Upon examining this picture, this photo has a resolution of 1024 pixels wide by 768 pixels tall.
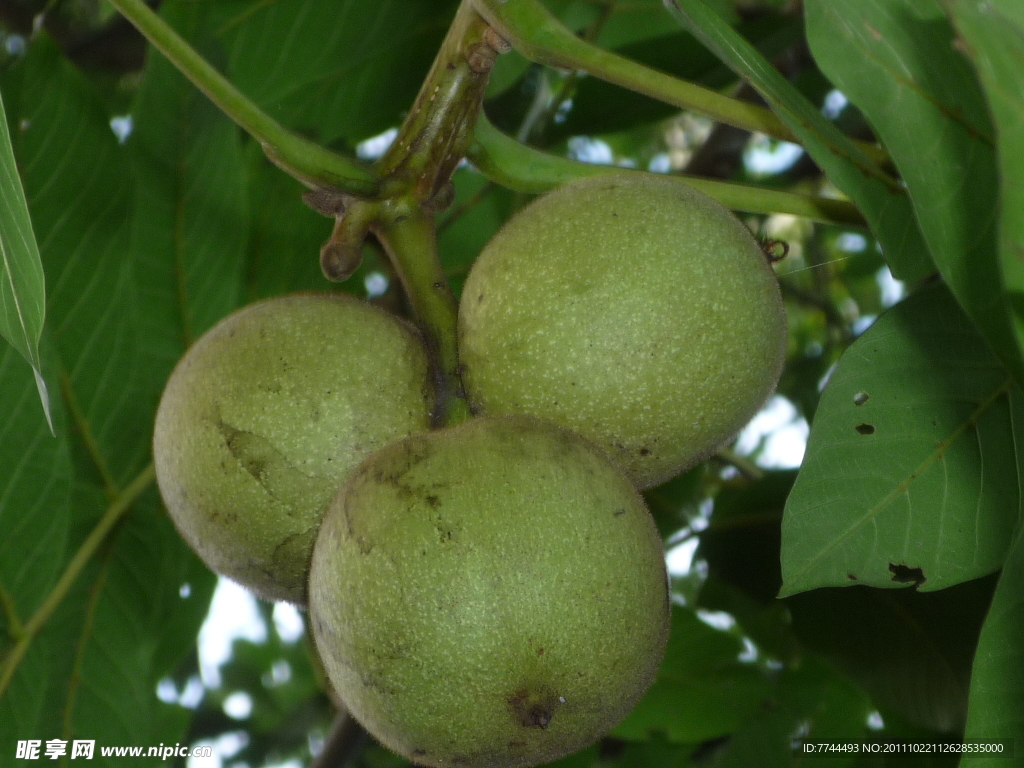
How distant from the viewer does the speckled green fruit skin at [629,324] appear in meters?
1.16

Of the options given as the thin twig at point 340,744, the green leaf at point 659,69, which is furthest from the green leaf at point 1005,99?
the thin twig at point 340,744

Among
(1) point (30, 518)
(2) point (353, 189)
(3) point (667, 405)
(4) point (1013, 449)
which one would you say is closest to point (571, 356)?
(3) point (667, 405)

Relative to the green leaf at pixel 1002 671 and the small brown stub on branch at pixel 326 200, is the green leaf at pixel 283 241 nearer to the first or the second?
the small brown stub on branch at pixel 326 200

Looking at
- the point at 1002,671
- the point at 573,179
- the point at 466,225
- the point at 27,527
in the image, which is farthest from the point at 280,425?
the point at 466,225

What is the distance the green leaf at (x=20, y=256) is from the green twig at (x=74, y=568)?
769 millimetres

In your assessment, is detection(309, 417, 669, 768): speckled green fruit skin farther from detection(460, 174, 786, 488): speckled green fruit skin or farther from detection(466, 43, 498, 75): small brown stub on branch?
detection(466, 43, 498, 75): small brown stub on branch

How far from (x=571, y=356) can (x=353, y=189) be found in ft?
1.17

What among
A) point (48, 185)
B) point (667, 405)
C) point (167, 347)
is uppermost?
point (667, 405)

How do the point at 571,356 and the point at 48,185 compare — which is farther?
the point at 48,185

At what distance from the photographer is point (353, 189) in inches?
50.9

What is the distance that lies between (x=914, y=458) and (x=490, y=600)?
524 millimetres

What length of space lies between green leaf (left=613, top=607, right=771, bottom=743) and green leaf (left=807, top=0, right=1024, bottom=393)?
4.36 feet

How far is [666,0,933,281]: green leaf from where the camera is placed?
3.55 feet

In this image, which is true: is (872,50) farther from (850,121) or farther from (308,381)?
(850,121)
